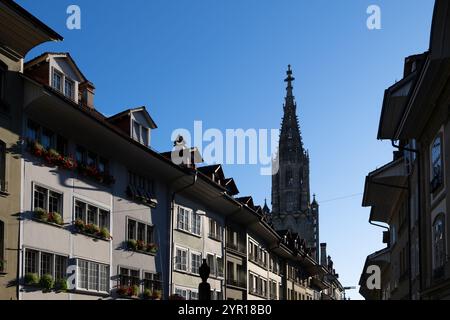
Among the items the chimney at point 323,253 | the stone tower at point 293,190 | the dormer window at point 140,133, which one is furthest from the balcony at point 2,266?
the chimney at point 323,253

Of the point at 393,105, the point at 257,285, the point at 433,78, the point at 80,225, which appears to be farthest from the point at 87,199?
the point at 257,285

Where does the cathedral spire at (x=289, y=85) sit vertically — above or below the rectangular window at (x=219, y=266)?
above

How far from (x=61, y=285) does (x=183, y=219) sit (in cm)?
1440

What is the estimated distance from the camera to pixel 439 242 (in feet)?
69.9

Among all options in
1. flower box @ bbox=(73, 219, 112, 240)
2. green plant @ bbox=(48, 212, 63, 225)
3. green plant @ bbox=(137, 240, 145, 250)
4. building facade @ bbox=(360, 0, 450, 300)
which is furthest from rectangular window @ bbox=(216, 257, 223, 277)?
green plant @ bbox=(48, 212, 63, 225)

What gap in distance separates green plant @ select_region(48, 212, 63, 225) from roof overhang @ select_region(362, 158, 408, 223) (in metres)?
15.1

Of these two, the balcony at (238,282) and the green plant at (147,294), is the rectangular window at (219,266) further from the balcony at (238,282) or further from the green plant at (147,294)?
the green plant at (147,294)

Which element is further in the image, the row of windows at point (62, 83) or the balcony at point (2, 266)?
the row of windows at point (62, 83)

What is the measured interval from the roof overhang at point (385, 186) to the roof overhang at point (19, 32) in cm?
1670

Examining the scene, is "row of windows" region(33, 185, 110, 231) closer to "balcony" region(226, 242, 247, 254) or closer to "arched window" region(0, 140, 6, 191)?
"arched window" region(0, 140, 6, 191)

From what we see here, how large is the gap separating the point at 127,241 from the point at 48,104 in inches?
391

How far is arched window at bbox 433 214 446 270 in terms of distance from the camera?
2045 centimetres

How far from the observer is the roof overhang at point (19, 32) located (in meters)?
23.9
